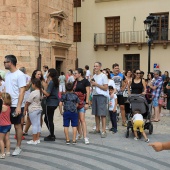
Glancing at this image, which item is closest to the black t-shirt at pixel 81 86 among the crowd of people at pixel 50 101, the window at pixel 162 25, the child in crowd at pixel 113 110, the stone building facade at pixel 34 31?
the crowd of people at pixel 50 101

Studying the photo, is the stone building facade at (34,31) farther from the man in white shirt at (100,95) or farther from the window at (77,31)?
the man in white shirt at (100,95)

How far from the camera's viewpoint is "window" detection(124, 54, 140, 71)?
25.9m

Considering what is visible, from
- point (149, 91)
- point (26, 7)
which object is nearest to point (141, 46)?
point (26, 7)

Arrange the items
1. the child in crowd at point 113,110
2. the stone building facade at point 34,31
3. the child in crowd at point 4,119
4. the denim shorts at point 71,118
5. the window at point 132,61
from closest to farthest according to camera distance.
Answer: the child in crowd at point 4,119 → the denim shorts at point 71,118 → the child in crowd at point 113,110 → the stone building facade at point 34,31 → the window at point 132,61

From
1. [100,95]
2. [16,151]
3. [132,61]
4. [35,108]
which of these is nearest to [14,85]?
[35,108]

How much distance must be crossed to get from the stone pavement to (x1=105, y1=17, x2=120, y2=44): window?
18546 millimetres

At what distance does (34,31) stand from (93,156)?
12.2 metres

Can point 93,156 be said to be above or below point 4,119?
below

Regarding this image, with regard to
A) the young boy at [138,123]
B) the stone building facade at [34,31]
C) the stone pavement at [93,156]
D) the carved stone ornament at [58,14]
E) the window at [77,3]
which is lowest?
the stone pavement at [93,156]

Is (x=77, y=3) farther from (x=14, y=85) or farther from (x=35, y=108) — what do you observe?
(x=14, y=85)

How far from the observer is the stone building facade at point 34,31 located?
17.2 metres

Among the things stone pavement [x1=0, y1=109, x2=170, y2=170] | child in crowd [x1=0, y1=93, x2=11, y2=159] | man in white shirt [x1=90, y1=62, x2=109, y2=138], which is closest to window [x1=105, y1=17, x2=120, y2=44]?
man in white shirt [x1=90, y1=62, x2=109, y2=138]

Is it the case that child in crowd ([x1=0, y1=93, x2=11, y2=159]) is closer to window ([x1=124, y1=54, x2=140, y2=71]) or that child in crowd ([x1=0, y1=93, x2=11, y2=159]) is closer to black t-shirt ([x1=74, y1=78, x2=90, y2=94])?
black t-shirt ([x1=74, y1=78, x2=90, y2=94])

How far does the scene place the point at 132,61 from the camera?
26.0m
